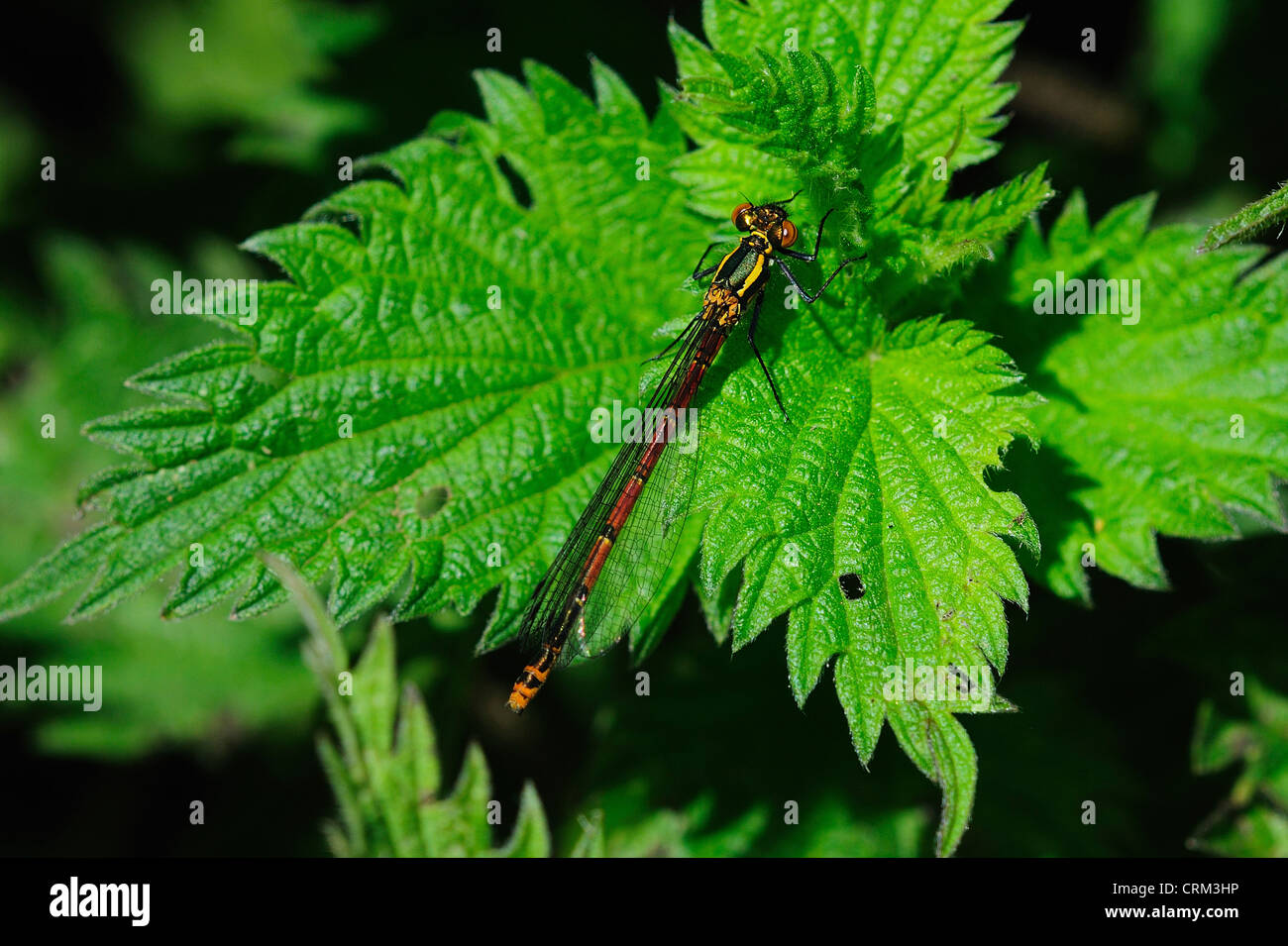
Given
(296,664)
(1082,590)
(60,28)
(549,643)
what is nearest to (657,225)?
(549,643)

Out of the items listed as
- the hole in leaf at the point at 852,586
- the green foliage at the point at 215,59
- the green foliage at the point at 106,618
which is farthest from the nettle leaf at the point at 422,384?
the green foliage at the point at 215,59

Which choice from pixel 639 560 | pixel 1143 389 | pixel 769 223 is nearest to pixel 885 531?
pixel 639 560

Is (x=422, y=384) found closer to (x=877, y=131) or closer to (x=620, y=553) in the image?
(x=620, y=553)

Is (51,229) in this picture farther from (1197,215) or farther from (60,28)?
(1197,215)

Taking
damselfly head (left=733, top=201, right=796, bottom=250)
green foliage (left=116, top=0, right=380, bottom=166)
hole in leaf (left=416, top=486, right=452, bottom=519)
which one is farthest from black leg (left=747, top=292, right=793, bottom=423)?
green foliage (left=116, top=0, right=380, bottom=166)

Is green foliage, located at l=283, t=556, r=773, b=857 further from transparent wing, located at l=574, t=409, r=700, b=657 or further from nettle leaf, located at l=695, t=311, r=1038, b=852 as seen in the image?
nettle leaf, located at l=695, t=311, r=1038, b=852
